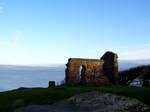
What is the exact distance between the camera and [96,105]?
123ft

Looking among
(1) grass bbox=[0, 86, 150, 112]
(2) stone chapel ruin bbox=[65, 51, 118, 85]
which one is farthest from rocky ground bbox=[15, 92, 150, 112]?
(2) stone chapel ruin bbox=[65, 51, 118, 85]

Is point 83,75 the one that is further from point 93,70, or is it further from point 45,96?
point 45,96

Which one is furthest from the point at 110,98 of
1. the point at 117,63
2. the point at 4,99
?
the point at 117,63

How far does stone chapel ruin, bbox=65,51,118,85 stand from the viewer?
249 feet

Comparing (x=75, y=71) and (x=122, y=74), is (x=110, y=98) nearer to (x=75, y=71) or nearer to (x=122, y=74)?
(x=75, y=71)

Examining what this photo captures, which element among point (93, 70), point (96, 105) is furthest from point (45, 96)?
point (93, 70)

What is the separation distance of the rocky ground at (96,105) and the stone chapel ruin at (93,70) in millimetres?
34845

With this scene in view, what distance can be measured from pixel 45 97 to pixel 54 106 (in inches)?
→ 286

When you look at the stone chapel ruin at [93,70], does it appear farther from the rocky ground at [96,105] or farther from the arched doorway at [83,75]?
the rocky ground at [96,105]

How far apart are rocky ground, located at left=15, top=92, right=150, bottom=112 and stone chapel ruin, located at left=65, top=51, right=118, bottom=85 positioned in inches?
1372

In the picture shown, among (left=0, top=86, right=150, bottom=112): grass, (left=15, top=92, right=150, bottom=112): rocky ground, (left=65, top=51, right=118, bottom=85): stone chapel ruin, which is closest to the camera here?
(left=15, top=92, right=150, bottom=112): rocky ground

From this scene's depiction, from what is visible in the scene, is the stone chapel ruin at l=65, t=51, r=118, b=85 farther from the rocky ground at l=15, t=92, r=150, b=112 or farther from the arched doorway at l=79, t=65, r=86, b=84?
the rocky ground at l=15, t=92, r=150, b=112

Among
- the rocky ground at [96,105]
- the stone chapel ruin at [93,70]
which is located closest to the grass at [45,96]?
the rocky ground at [96,105]

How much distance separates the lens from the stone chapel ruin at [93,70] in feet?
249
